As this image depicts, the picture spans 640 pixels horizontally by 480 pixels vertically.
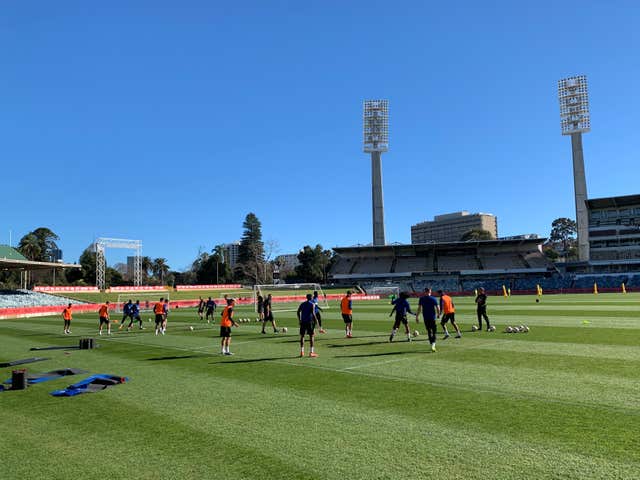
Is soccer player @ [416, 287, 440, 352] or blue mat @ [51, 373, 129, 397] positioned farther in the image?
soccer player @ [416, 287, 440, 352]

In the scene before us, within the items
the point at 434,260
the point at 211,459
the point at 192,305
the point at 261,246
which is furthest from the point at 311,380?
the point at 261,246

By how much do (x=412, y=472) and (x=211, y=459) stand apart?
2.74 m

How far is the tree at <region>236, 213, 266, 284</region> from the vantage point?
13475 centimetres

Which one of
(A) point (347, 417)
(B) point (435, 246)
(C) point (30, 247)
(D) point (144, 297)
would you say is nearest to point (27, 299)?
(D) point (144, 297)

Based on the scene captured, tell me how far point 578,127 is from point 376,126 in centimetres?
4368

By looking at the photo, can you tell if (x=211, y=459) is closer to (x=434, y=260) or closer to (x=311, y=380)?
(x=311, y=380)

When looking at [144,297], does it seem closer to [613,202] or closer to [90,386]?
[90,386]

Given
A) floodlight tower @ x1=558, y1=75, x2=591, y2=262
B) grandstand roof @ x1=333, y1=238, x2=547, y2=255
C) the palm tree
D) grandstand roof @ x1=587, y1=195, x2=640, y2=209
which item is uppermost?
floodlight tower @ x1=558, y1=75, x2=591, y2=262

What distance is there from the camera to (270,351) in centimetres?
1734

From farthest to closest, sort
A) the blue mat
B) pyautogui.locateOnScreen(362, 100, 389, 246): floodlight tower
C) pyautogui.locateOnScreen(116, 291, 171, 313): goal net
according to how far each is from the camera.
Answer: pyautogui.locateOnScreen(362, 100, 389, 246): floodlight tower < pyautogui.locateOnScreen(116, 291, 171, 313): goal net < the blue mat

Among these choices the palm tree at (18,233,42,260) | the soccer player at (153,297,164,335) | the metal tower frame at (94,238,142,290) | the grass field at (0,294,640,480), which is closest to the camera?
the grass field at (0,294,640,480)

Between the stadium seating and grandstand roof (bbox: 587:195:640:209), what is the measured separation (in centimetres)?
9343

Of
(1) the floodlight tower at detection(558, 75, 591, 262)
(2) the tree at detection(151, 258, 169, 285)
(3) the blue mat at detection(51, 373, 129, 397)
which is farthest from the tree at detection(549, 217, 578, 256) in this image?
(3) the blue mat at detection(51, 373, 129, 397)

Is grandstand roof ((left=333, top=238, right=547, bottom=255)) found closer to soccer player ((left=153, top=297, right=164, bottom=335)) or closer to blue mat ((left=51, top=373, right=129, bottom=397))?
soccer player ((left=153, top=297, right=164, bottom=335))
